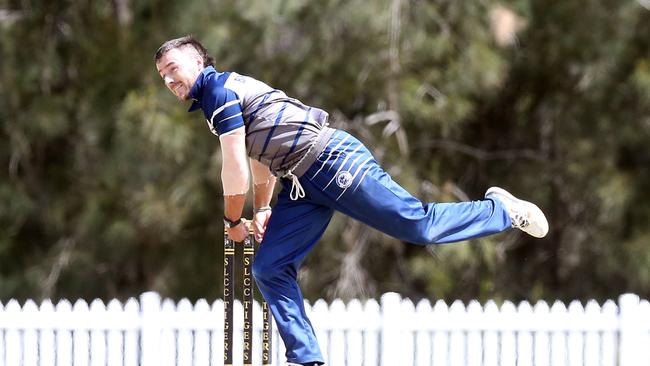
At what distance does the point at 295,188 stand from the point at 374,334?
1588mm

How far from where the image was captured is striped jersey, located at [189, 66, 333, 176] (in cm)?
401

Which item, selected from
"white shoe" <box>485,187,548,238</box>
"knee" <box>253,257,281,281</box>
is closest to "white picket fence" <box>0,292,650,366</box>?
"white shoe" <box>485,187,548,238</box>

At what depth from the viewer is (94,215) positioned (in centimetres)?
952

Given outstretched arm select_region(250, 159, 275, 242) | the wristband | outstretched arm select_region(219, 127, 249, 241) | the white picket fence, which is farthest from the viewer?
the white picket fence

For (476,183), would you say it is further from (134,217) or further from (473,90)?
(134,217)

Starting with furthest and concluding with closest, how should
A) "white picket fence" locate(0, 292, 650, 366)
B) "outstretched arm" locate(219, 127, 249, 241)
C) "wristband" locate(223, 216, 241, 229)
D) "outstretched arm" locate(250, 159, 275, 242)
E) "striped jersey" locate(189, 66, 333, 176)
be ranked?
"white picket fence" locate(0, 292, 650, 366), "outstretched arm" locate(250, 159, 275, 242), "wristband" locate(223, 216, 241, 229), "striped jersey" locate(189, 66, 333, 176), "outstretched arm" locate(219, 127, 249, 241)

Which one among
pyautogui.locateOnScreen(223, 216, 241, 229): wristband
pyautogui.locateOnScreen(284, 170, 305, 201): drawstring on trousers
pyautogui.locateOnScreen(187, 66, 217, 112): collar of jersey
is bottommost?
pyautogui.locateOnScreen(223, 216, 241, 229): wristband

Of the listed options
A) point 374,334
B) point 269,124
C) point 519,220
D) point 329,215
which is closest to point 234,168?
point 269,124

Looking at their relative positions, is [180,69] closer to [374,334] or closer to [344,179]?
[344,179]

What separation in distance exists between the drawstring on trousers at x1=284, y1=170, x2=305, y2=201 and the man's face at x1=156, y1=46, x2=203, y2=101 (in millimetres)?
462

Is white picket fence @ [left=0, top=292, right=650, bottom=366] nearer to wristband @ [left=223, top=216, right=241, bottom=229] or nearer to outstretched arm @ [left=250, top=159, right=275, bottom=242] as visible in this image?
outstretched arm @ [left=250, top=159, right=275, bottom=242]

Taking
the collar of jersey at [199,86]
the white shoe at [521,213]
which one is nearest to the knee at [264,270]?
the collar of jersey at [199,86]

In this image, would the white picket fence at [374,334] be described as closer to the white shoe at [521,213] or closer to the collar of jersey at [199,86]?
the white shoe at [521,213]

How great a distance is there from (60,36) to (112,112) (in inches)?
43.8
